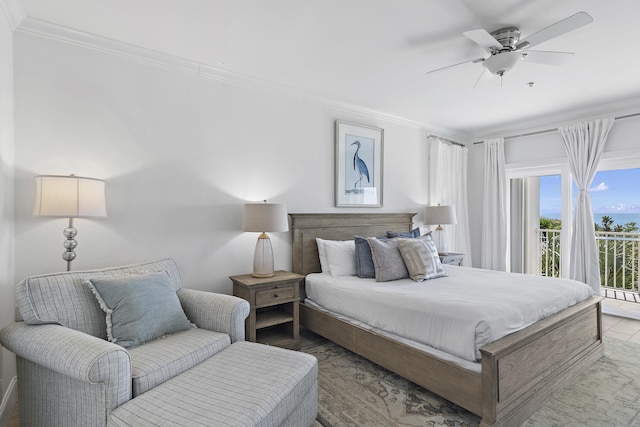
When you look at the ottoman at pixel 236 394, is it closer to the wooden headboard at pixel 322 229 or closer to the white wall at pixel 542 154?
the wooden headboard at pixel 322 229

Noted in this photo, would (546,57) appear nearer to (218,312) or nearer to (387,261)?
(387,261)

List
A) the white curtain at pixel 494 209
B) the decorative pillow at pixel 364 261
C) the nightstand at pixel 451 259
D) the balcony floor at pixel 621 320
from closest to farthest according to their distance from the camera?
the decorative pillow at pixel 364 261
the balcony floor at pixel 621 320
the nightstand at pixel 451 259
the white curtain at pixel 494 209

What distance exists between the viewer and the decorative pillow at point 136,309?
1847 mm

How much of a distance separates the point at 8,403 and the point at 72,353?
1175 millimetres

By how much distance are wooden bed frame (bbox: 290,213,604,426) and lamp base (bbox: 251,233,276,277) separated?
1.90 feet

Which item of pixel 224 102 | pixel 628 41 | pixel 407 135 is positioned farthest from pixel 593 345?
pixel 224 102

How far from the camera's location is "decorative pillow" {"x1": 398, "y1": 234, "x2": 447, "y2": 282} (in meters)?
3.04

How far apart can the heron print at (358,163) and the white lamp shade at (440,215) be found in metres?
1.03

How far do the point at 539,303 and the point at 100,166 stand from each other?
3.38 meters

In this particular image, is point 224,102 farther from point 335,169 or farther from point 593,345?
point 593,345

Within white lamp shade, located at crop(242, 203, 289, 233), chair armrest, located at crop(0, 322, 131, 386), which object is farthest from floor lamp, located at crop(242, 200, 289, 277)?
chair armrest, located at crop(0, 322, 131, 386)

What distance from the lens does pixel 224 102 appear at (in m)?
3.11

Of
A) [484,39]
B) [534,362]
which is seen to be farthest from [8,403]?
[484,39]

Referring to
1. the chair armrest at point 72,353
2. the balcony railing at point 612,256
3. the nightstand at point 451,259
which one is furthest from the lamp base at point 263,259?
the balcony railing at point 612,256
